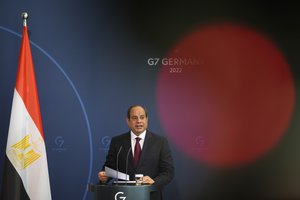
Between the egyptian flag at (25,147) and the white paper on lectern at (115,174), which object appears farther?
the egyptian flag at (25,147)

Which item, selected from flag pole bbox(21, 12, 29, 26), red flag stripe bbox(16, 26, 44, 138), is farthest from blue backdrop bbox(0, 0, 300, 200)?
red flag stripe bbox(16, 26, 44, 138)

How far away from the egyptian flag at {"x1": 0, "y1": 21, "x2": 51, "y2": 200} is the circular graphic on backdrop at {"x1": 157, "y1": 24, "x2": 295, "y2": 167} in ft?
4.77

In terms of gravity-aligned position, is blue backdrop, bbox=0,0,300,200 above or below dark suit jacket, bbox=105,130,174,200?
above

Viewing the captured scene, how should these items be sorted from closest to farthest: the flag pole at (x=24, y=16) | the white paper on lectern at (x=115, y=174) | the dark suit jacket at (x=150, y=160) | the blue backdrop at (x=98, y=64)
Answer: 1. the white paper on lectern at (x=115, y=174)
2. the dark suit jacket at (x=150, y=160)
3. the flag pole at (x=24, y=16)
4. the blue backdrop at (x=98, y=64)

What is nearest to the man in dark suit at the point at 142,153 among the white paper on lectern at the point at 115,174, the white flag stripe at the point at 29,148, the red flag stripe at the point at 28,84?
the white paper on lectern at the point at 115,174

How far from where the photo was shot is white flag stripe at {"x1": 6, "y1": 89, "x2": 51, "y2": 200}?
17.8ft

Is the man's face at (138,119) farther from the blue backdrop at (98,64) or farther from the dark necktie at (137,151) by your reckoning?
the blue backdrop at (98,64)

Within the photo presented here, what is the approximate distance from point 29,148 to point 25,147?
4 centimetres

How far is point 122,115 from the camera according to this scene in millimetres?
5930

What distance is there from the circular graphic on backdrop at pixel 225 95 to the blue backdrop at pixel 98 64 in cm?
7

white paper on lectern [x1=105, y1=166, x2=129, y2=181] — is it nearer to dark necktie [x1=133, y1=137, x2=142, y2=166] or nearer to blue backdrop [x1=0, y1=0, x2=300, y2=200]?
dark necktie [x1=133, y1=137, x2=142, y2=166]

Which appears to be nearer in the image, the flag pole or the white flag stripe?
the white flag stripe

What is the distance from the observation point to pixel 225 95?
5797 millimetres

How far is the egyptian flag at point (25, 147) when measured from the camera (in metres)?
5.38
